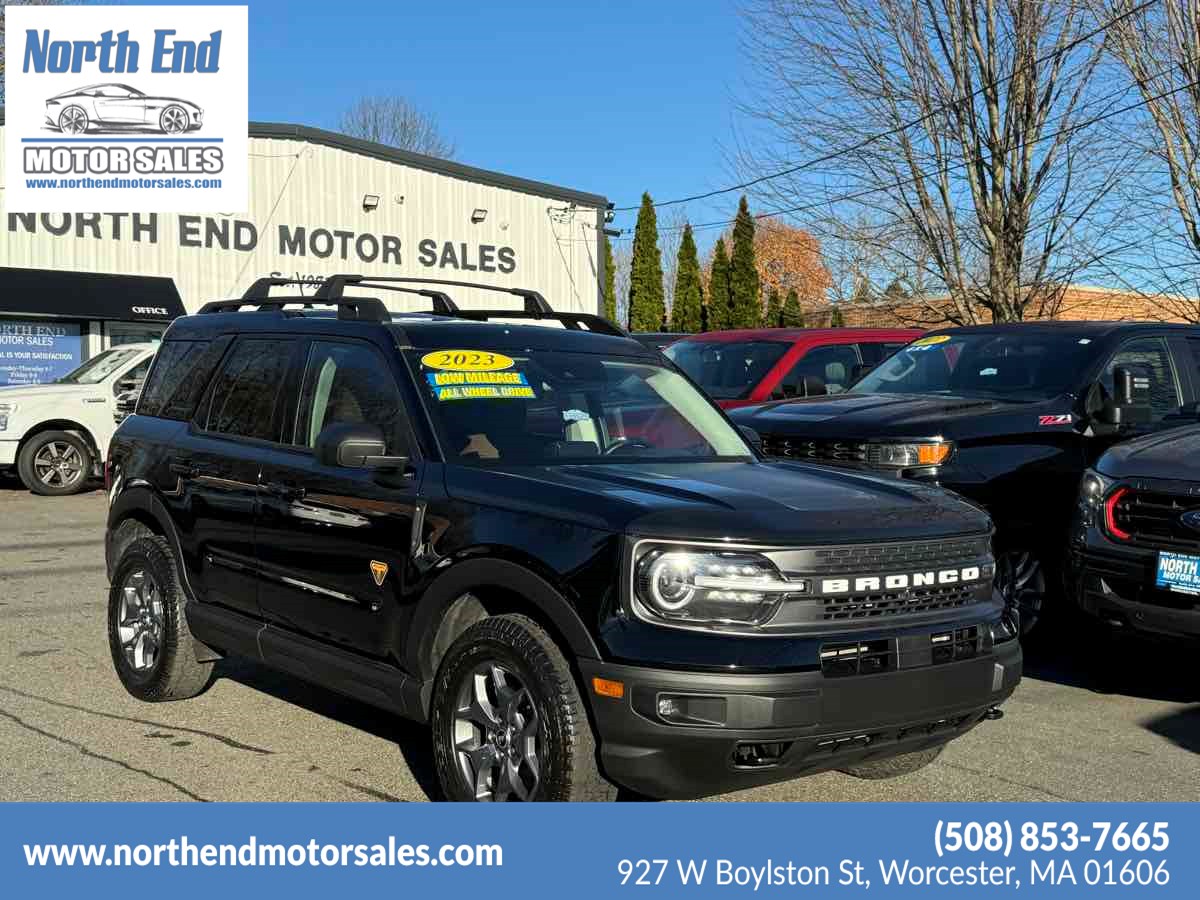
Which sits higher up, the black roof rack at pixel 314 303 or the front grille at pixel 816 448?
the black roof rack at pixel 314 303

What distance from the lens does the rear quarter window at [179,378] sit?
6121 mm

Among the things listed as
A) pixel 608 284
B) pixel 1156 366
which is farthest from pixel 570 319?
pixel 608 284

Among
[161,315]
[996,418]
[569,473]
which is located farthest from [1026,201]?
[569,473]

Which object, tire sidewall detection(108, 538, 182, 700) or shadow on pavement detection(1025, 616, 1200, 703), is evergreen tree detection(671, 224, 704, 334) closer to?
shadow on pavement detection(1025, 616, 1200, 703)

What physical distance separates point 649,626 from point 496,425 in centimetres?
126

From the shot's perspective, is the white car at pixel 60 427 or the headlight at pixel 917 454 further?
the white car at pixel 60 427

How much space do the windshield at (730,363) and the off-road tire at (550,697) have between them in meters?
7.57

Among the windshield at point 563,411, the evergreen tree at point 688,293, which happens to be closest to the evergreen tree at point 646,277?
the evergreen tree at point 688,293

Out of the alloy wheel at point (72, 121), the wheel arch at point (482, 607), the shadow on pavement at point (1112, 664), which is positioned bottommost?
the shadow on pavement at point (1112, 664)

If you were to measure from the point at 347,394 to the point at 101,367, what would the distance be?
43.2 feet

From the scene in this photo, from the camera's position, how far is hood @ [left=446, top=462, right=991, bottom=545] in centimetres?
395

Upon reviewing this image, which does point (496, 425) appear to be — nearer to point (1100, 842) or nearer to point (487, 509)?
point (487, 509)

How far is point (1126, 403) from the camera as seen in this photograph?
7.74 meters

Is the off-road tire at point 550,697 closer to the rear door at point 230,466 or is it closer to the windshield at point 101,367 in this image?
the rear door at point 230,466
